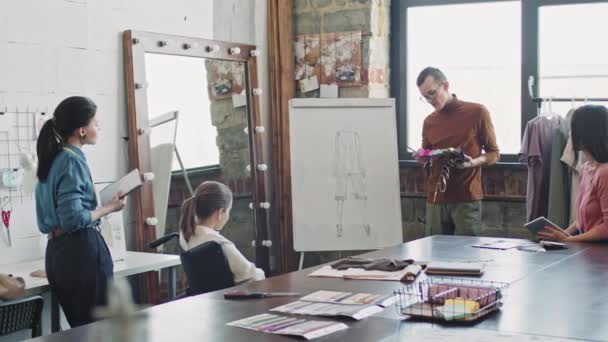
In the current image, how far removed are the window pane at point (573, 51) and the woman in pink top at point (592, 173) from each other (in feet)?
5.45

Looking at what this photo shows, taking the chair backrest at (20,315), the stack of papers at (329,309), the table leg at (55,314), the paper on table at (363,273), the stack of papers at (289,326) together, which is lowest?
the table leg at (55,314)

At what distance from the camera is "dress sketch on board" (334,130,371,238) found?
5332 mm

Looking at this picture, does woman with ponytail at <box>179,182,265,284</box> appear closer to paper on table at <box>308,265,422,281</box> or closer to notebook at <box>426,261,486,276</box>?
paper on table at <box>308,265,422,281</box>

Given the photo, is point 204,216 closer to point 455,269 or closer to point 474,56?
point 455,269

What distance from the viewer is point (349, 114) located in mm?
5348

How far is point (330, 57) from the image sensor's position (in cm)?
561

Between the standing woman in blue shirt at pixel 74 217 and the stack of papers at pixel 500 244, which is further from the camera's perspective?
the stack of papers at pixel 500 244

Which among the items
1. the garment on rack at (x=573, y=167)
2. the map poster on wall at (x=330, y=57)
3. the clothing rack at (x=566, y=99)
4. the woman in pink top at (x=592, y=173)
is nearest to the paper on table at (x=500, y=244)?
the woman in pink top at (x=592, y=173)

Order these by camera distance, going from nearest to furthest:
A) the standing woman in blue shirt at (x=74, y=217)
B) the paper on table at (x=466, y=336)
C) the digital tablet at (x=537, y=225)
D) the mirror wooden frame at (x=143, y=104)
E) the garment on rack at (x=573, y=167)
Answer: the paper on table at (x=466, y=336) < the standing woman in blue shirt at (x=74, y=217) < the digital tablet at (x=537, y=225) < the mirror wooden frame at (x=143, y=104) < the garment on rack at (x=573, y=167)

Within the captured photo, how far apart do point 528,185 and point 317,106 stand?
145 cm

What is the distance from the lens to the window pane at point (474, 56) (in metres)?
5.52

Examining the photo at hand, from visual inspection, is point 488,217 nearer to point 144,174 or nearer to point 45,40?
point 144,174

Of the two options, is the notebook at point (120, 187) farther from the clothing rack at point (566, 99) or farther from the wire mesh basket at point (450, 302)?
the clothing rack at point (566, 99)

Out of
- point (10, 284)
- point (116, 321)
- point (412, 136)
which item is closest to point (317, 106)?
point (412, 136)
